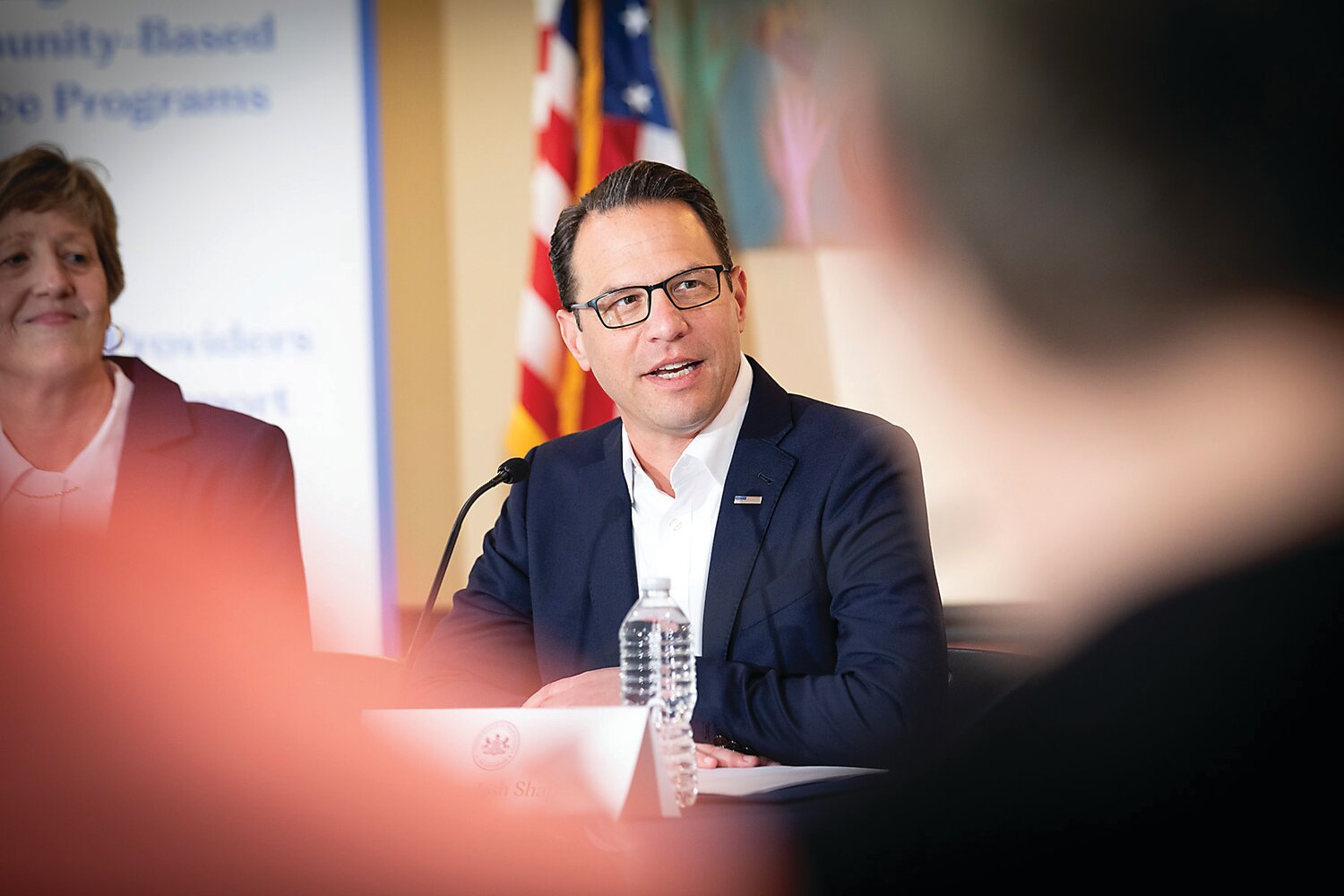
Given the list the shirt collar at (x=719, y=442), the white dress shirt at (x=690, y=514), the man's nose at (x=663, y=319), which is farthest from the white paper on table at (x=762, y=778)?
the man's nose at (x=663, y=319)

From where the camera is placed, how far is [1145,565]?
1.66ft

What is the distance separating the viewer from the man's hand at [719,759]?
1674mm

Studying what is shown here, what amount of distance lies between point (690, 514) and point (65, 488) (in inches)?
49.4

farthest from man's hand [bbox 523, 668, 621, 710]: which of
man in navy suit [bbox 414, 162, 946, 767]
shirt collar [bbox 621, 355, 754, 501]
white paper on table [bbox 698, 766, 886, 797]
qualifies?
shirt collar [bbox 621, 355, 754, 501]

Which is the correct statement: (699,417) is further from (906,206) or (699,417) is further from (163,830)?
(906,206)

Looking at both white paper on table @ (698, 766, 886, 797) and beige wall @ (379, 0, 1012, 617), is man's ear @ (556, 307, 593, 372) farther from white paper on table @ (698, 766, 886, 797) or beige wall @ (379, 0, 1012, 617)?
beige wall @ (379, 0, 1012, 617)

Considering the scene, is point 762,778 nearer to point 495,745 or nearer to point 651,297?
point 495,745

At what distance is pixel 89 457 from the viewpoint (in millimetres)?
2533

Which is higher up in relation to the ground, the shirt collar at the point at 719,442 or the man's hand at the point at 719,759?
the shirt collar at the point at 719,442

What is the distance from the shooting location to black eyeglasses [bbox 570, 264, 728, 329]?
83.2 inches

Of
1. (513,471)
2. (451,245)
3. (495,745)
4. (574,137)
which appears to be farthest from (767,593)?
(451,245)

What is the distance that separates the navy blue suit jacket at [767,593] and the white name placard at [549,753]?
517mm

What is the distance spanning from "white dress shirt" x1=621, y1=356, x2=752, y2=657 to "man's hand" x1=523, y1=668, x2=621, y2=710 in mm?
309

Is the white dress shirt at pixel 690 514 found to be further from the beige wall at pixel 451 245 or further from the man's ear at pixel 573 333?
the beige wall at pixel 451 245
